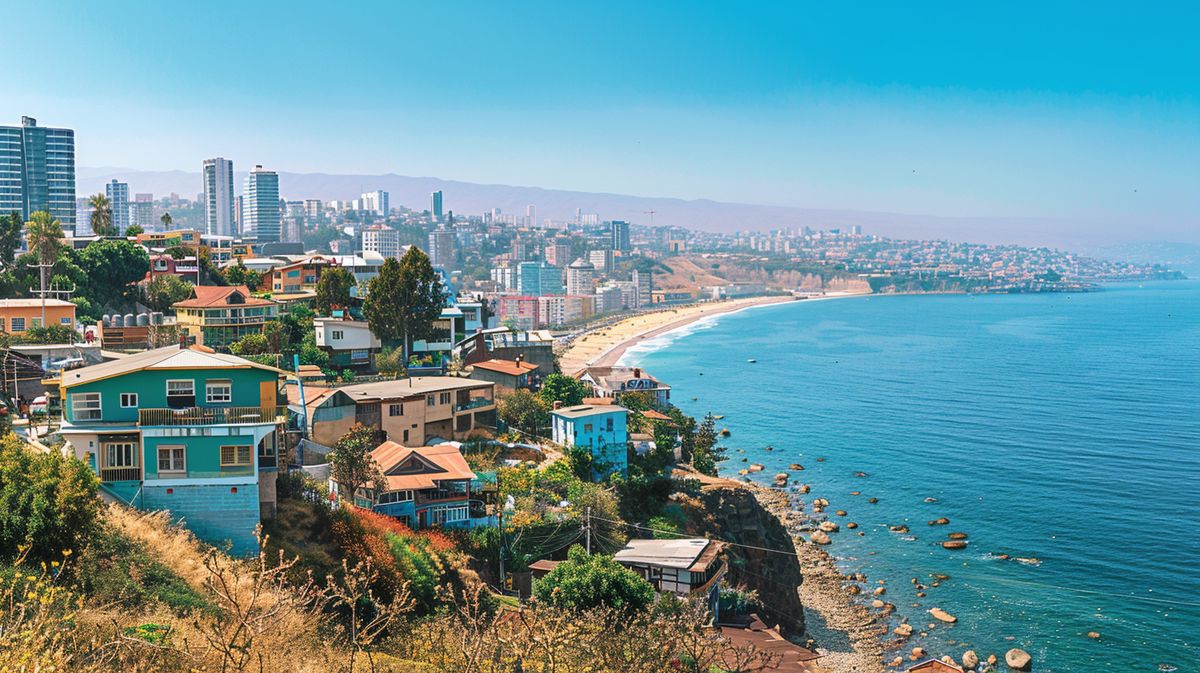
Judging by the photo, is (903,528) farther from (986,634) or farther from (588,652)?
(588,652)

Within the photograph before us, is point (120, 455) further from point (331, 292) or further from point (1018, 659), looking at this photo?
point (331, 292)

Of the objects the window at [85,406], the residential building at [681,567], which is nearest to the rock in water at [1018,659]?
the residential building at [681,567]

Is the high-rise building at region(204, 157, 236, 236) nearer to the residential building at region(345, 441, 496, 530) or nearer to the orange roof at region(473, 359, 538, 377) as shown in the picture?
the orange roof at region(473, 359, 538, 377)

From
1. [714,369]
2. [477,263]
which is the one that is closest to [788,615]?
[714,369]

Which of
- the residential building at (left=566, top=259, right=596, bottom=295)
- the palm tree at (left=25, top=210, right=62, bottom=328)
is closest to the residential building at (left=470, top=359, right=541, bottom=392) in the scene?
the palm tree at (left=25, top=210, right=62, bottom=328)

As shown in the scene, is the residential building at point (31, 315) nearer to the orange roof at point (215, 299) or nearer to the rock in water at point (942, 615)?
the orange roof at point (215, 299)

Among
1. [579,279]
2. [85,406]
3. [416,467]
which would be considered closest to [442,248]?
[579,279]
